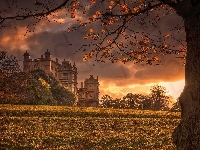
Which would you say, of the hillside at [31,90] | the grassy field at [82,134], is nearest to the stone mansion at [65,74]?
the hillside at [31,90]

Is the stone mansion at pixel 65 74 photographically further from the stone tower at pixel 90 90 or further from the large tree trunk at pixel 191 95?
the large tree trunk at pixel 191 95

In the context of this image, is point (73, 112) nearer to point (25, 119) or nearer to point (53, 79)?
point (25, 119)

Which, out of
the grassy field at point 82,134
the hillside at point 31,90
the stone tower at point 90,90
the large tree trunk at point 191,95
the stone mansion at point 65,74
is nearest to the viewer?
the large tree trunk at point 191,95

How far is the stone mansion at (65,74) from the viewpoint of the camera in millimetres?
178625

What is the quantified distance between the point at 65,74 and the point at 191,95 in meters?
175

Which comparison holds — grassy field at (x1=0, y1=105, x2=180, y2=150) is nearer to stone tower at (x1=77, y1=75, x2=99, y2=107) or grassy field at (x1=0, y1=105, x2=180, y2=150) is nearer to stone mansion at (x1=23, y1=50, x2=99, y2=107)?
stone mansion at (x1=23, y1=50, x2=99, y2=107)

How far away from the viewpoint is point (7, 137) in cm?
2352

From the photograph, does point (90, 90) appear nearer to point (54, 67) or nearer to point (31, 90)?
point (54, 67)

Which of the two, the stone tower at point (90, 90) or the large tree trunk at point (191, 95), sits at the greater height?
the stone tower at point (90, 90)

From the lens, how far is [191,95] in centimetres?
1131

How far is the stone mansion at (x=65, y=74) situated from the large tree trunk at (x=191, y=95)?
16182 cm

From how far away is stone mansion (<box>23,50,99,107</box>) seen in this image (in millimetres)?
178625

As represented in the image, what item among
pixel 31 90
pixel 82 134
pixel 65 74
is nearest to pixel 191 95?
pixel 82 134

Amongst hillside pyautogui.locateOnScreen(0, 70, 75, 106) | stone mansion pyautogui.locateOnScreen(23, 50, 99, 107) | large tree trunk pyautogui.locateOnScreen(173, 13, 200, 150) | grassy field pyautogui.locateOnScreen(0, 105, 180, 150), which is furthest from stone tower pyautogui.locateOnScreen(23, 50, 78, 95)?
large tree trunk pyautogui.locateOnScreen(173, 13, 200, 150)
